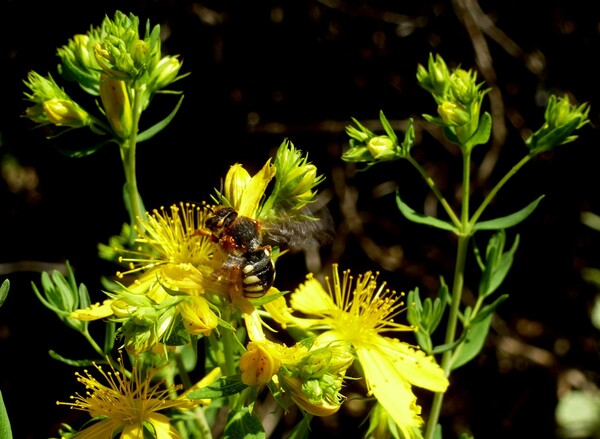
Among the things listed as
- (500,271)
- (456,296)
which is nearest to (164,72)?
(456,296)

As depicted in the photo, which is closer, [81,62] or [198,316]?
[198,316]

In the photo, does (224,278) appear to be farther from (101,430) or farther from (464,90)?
(464,90)

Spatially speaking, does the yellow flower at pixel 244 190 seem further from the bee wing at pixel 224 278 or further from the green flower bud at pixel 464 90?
the green flower bud at pixel 464 90

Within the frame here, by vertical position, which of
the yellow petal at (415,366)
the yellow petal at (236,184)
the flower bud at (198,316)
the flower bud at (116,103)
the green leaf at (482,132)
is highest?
the flower bud at (116,103)

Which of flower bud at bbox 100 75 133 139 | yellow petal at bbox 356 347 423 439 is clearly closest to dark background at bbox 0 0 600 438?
flower bud at bbox 100 75 133 139

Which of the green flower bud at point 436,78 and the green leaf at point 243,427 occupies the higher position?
the green flower bud at point 436,78

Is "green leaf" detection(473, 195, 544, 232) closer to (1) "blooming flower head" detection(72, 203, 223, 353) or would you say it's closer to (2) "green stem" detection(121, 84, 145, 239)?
(1) "blooming flower head" detection(72, 203, 223, 353)

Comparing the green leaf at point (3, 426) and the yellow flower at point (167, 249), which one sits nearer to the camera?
the green leaf at point (3, 426)

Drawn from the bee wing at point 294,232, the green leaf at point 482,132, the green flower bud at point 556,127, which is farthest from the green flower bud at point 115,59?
Result: the green flower bud at point 556,127
